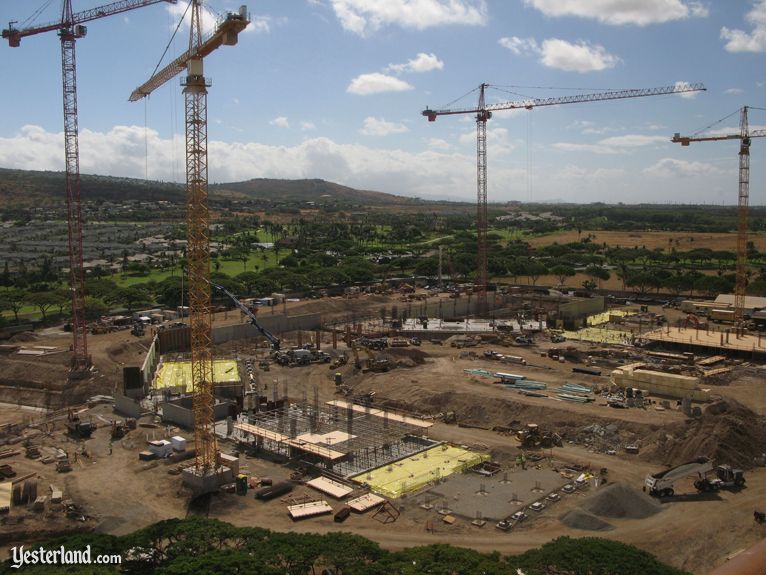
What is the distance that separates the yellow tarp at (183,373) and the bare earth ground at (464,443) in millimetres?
2054

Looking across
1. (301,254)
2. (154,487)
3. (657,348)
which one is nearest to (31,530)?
(154,487)

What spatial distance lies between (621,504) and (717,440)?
6407 mm

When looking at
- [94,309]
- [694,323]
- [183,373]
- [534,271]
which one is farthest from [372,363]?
[534,271]

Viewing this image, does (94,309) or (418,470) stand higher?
(94,309)

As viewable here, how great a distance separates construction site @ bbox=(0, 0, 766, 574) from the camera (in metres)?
20.0

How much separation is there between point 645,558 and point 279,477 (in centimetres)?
1280

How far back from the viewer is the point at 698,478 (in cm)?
2245

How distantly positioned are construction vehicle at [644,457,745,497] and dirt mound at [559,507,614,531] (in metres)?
2.93

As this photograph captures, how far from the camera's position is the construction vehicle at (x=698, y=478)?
70.3ft

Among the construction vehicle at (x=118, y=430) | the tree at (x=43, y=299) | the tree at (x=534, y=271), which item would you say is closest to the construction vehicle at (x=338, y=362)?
the construction vehicle at (x=118, y=430)

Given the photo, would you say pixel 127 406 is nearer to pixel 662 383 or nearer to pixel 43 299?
pixel 43 299

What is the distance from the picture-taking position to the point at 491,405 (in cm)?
3038

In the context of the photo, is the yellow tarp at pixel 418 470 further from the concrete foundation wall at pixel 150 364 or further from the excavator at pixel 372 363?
the concrete foundation wall at pixel 150 364

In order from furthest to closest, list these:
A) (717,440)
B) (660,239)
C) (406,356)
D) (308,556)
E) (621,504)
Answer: (660,239), (406,356), (717,440), (621,504), (308,556)
